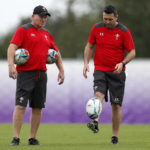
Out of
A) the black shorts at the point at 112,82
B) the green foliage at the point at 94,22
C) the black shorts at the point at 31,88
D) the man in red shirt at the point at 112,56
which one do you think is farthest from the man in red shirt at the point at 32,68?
the green foliage at the point at 94,22

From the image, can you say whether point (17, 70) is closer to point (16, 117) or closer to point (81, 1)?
point (16, 117)

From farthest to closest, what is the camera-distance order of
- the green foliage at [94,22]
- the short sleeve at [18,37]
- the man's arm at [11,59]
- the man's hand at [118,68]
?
the green foliage at [94,22], the man's hand at [118,68], the short sleeve at [18,37], the man's arm at [11,59]

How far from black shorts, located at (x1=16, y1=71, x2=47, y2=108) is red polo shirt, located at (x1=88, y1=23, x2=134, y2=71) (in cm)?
100

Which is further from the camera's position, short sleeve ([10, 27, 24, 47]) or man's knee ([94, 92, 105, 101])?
man's knee ([94, 92, 105, 101])

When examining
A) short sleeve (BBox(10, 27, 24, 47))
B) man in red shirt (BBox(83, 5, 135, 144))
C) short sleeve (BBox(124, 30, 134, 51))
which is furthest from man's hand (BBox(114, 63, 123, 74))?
short sleeve (BBox(10, 27, 24, 47))

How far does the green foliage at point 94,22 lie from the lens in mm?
57763

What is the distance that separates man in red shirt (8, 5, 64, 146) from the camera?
910cm

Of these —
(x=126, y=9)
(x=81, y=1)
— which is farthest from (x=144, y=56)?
A: (x=81, y=1)

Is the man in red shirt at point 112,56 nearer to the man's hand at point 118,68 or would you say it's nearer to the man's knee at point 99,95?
the man's knee at point 99,95

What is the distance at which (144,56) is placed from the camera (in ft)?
186

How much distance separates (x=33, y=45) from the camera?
9234 millimetres

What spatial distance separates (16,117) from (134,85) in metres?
7.95

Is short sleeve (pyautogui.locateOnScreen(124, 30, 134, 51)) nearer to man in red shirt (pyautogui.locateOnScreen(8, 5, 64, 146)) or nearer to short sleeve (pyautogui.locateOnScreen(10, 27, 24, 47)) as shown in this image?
man in red shirt (pyautogui.locateOnScreen(8, 5, 64, 146))

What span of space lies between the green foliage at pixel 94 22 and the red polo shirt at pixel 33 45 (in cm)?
4669
